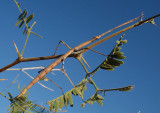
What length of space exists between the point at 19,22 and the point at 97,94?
424mm

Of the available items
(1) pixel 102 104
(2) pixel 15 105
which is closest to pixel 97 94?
(1) pixel 102 104

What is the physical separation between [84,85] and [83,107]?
11 cm

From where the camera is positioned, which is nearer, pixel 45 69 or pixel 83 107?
pixel 45 69

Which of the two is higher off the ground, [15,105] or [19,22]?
[19,22]

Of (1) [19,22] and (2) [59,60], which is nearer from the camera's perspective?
(2) [59,60]

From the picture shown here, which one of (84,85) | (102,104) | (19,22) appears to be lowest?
(102,104)

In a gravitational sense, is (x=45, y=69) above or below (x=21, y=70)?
below

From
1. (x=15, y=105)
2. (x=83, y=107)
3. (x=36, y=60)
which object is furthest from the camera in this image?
(x=83, y=107)

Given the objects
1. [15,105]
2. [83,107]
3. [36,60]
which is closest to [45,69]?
[36,60]

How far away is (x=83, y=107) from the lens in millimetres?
882

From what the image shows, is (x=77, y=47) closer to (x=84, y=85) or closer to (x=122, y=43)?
(x=122, y=43)

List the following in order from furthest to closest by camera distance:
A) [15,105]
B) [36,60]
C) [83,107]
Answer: [83,107], [15,105], [36,60]

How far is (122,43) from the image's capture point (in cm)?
80

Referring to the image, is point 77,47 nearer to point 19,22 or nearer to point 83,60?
point 83,60
